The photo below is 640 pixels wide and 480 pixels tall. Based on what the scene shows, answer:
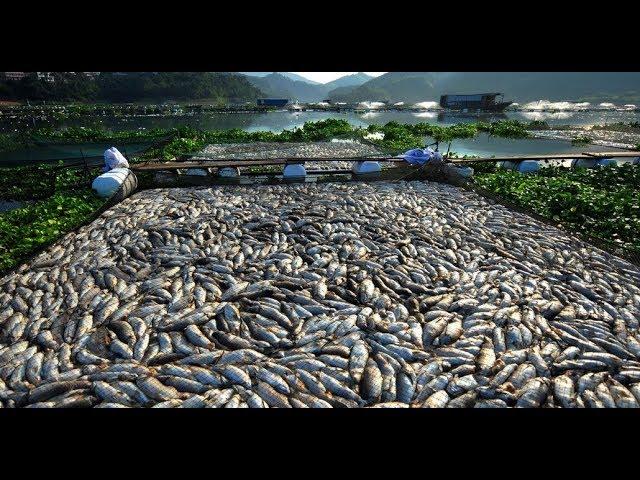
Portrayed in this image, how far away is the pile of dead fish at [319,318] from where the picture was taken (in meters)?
4.27

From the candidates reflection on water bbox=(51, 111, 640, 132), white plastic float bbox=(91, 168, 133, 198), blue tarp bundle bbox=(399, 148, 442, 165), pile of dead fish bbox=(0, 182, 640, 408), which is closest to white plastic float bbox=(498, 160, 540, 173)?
blue tarp bundle bbox=(399, 148, 442, 165)

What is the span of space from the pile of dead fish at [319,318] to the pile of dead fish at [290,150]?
12224mm

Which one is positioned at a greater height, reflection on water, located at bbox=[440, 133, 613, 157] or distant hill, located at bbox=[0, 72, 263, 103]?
distant hill, located at bbox=[0, 72, 263, 103]

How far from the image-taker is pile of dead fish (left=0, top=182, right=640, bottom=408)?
427cm

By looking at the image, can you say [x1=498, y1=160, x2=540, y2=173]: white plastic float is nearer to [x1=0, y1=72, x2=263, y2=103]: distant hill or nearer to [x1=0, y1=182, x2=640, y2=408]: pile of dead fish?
[x1=0, y1=182, x2=640, y2=408]: pile of dead fish

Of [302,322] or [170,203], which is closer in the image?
[302,322]

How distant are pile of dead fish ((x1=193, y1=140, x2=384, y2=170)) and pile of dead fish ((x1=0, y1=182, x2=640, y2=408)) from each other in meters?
12.2

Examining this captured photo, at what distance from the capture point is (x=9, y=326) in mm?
5297

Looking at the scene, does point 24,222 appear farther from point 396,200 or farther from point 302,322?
point 396,200

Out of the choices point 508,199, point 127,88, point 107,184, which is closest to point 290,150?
point 107,184

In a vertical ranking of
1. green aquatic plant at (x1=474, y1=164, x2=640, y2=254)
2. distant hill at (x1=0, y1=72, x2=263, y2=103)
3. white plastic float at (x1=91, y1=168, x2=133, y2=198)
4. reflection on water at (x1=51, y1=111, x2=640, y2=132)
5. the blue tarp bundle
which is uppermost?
distant hill at (x1=0, y1=72, x2=263, y2=103)

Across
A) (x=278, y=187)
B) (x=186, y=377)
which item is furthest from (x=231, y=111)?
(x=186, y=377)

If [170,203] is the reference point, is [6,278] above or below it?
below

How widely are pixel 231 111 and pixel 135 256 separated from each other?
63.2 meters
